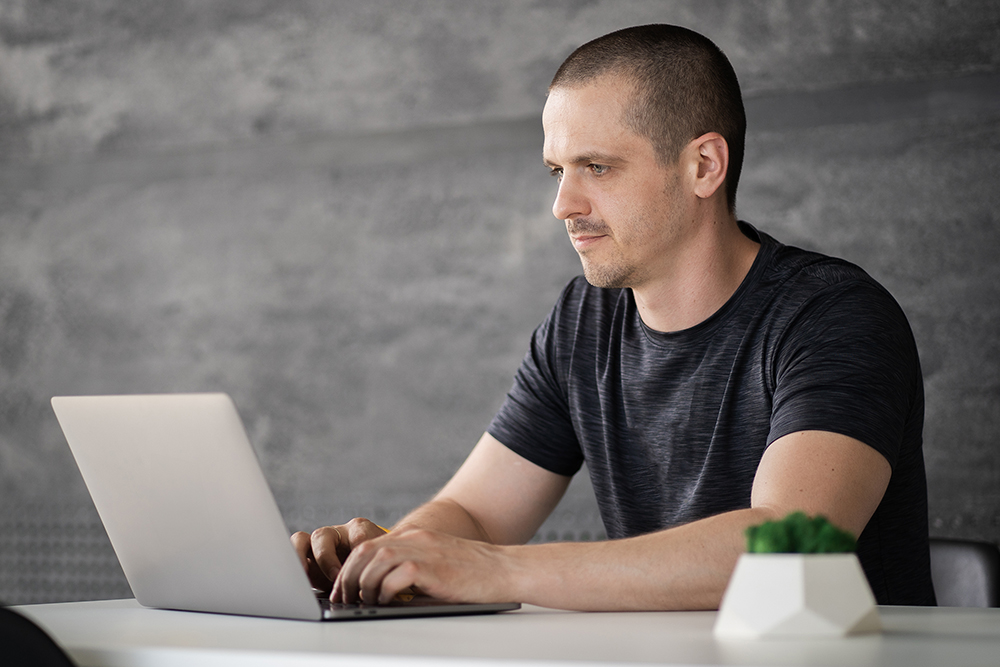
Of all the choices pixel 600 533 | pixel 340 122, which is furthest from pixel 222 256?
pixel 600 533

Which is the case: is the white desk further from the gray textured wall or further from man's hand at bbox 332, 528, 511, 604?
the gray textured wall

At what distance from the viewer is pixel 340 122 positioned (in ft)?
10.8

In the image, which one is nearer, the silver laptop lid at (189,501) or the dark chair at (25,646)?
the dark chair at (25,646)

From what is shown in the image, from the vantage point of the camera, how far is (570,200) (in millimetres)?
1703

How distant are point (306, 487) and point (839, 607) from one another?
2.66 m

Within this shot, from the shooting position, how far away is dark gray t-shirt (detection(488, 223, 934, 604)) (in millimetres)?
1370

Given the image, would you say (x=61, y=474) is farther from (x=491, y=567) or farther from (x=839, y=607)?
(x=839, y=607)

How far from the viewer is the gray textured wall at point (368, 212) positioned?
2.66m

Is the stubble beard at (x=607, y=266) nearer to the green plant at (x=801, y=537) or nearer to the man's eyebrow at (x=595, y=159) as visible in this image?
the man's eyebrow at (x=595, y=159)

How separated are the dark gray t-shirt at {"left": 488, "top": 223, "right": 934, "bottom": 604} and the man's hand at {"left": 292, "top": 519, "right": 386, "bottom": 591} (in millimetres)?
570

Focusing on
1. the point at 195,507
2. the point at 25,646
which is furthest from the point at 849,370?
the point at 25,646

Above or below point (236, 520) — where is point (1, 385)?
above

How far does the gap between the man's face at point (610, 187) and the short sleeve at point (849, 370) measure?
31 cm

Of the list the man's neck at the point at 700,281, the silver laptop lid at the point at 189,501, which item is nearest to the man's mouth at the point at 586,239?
the man's neck at the point at 700,281
